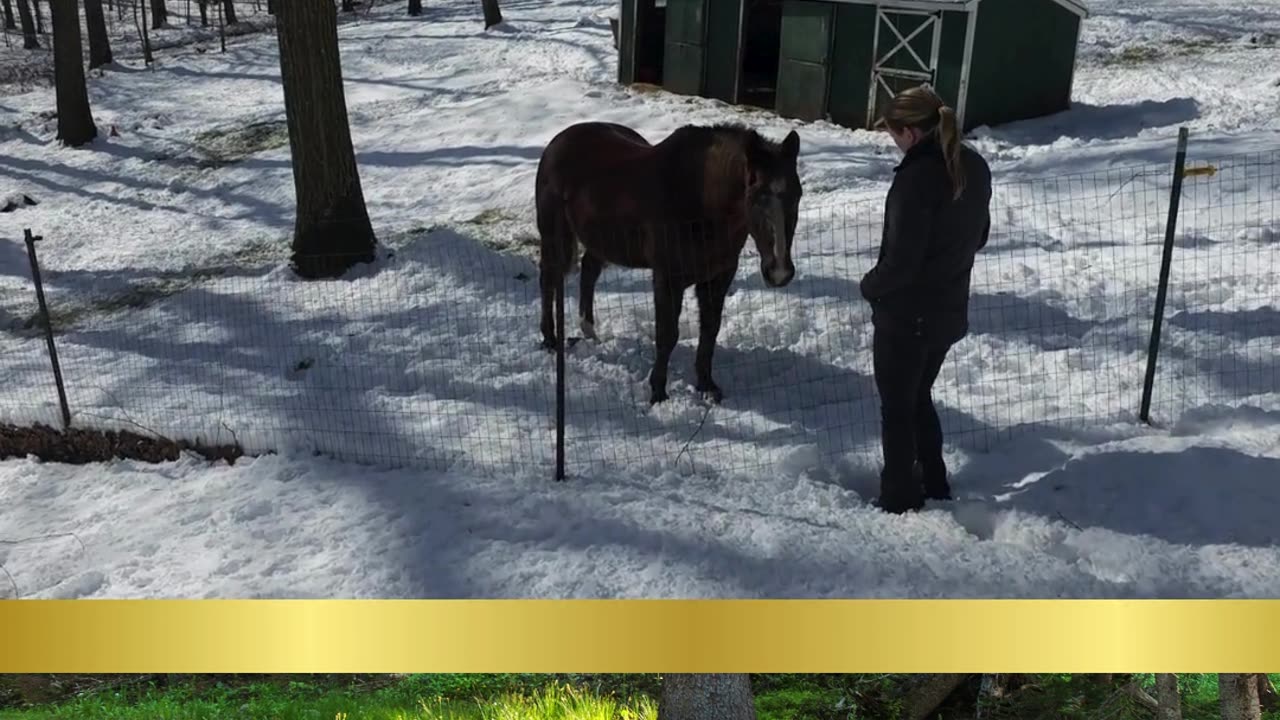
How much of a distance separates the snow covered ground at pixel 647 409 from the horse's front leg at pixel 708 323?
15cm

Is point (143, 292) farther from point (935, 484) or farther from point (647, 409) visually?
point (935, 484)

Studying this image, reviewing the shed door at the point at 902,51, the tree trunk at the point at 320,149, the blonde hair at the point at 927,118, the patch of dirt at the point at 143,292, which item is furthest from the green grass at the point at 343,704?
the shed door at the point at 902,51

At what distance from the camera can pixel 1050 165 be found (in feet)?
25.1

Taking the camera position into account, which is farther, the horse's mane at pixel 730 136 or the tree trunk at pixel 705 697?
the horse's mane at pixel 730 136

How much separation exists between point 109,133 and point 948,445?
1286 centimetres

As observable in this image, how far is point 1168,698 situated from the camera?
3.08 m

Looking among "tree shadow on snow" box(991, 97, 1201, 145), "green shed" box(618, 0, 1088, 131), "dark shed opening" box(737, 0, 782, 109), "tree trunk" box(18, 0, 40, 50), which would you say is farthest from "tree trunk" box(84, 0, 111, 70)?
"tree shadow on snow" box(991, 97, 1201, 145)

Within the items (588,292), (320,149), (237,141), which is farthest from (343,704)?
(237,141)

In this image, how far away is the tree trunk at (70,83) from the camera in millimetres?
12516

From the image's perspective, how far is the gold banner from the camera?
2.29 meters

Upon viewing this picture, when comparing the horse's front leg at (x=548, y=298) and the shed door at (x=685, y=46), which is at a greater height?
the shed door at (x=685, y=46)

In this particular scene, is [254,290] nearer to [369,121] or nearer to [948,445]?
[948,445]

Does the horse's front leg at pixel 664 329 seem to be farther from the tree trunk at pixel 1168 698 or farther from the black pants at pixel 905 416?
the tree trunk at pixel 1168 698

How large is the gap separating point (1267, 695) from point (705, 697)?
1.76 meters
